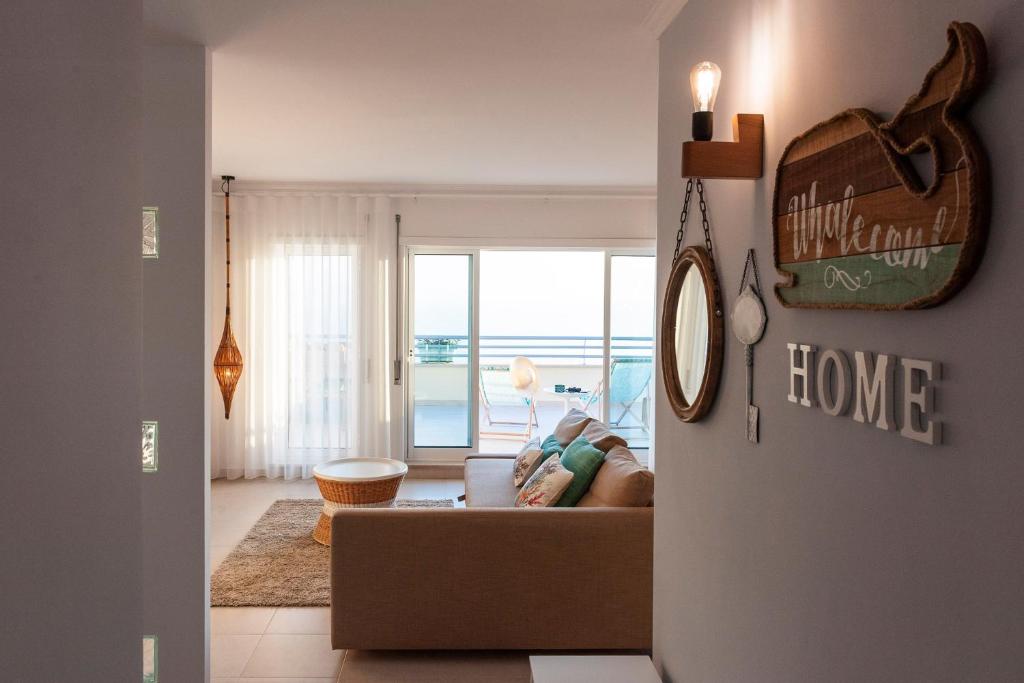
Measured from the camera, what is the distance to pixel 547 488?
3807mm

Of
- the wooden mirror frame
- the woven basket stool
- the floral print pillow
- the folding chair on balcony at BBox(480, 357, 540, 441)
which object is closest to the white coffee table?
the wooden mirror frame

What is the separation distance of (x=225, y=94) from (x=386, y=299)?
10.3ft

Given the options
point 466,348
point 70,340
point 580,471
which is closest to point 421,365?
point 466,348

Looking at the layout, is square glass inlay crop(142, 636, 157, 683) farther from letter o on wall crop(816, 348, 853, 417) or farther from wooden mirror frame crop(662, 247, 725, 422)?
letter o on wall crop(816, 348, 853, 417)

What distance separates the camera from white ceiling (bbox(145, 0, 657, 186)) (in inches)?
104

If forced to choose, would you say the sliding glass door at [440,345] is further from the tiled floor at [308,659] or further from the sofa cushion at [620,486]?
the sofa cushion at [620,486]

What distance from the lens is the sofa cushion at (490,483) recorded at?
4.49 m

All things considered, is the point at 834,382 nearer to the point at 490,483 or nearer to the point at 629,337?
the point at 490,483

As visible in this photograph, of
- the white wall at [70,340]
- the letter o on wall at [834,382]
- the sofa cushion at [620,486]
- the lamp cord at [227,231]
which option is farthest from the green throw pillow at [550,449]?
the white wall at [70,340]

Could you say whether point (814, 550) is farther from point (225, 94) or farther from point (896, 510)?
point (225, 94)

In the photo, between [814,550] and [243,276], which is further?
[243,276]

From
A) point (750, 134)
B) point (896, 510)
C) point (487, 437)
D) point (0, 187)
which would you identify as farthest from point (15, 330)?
point (487, 437)

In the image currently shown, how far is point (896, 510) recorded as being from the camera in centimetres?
118

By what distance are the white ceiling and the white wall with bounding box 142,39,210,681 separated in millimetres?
265
